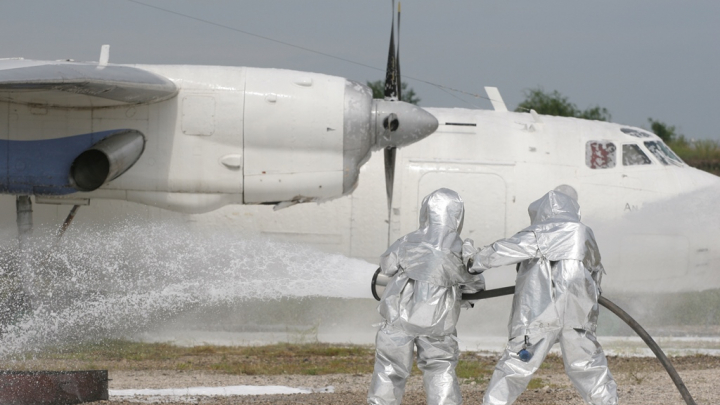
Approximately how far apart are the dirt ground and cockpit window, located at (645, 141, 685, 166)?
2815 millimetres

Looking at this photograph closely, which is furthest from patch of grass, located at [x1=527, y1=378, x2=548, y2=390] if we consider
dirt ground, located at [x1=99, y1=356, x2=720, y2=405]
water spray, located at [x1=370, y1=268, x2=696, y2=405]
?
water spray, located at [x1=370, y1=268, x2=696, y2=405]

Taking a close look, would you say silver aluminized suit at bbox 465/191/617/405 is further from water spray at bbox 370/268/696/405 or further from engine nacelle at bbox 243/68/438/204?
engine nacelle at bbox 243/68/438/204

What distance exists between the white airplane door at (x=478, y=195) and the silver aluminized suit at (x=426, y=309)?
490 centimetres

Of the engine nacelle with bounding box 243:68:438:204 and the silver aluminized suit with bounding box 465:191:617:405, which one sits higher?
the engine nacelle with bounding box 243:68:438:204

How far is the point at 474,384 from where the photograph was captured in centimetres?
938

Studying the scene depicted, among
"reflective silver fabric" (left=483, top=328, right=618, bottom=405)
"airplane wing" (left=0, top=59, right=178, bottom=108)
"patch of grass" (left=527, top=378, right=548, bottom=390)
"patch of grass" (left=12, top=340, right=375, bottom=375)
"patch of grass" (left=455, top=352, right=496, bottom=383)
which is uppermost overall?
"airplane wing" (left=0, top=59, right=178, bottom=108)

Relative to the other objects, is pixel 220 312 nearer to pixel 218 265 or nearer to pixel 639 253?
pixel 218 265

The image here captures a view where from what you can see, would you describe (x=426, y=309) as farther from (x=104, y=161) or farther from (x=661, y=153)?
(x=661, y=153)

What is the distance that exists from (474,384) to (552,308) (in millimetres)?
3139

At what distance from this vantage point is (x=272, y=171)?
960cm

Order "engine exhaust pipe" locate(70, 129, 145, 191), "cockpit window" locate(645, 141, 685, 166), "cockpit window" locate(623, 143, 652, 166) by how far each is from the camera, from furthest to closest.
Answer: "cockpit window" locate(645, 141, 685, 166) < "cockpit window" locate(623, 143, 652, 166) < "engine exhaust pipe" locate(70, 129, 145, 191)

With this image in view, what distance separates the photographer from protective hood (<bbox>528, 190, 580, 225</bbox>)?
6.90 m

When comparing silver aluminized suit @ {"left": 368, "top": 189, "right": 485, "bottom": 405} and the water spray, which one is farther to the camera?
the water spray

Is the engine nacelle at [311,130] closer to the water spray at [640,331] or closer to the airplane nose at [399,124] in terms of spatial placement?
A: the airplane nose at [399,124]
